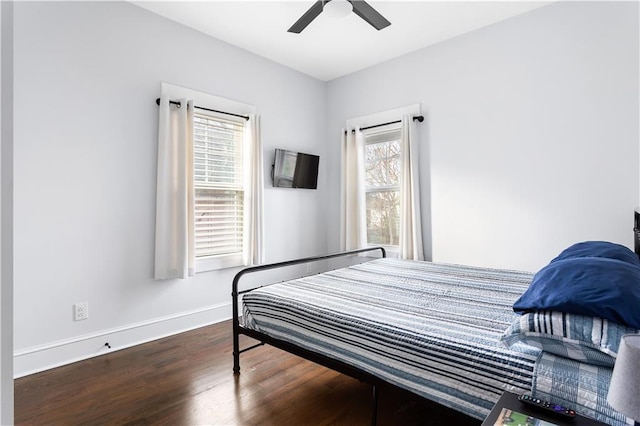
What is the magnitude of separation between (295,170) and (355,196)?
30.9 inches

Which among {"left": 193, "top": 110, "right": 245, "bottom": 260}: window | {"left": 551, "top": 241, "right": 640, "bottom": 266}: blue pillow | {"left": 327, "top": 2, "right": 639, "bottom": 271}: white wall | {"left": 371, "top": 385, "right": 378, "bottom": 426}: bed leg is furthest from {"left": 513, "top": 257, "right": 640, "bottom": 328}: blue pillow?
{"left": 193, "top": 110, "right": 245, "bottom": 260}: window

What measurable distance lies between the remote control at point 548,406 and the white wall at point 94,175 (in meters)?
2.79

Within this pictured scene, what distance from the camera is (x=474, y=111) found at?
10.7 feet

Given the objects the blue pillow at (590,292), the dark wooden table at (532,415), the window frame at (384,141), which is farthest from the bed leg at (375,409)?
the window frame at (384,141)

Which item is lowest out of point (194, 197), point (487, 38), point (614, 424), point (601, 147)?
point (614, 424)

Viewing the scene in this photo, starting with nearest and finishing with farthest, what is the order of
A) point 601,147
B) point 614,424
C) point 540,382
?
point 614,424
point 540,382
point 601,147

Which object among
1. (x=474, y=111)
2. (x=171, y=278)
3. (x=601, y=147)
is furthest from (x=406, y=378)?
(x=474, y=111)

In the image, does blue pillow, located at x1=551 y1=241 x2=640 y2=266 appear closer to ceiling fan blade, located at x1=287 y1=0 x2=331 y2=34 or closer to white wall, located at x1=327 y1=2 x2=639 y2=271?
white wall, located at x1=327 y1=2 x2=639 y2=271

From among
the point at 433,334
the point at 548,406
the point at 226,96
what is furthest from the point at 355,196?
the point at 548,406

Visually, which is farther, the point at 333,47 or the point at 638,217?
the point at 333,47

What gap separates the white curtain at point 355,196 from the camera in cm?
409

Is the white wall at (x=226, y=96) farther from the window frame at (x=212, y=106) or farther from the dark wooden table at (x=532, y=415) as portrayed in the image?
the dark wooden table at (x=532, y=415)

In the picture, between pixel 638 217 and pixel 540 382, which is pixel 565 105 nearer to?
pixel 638 217

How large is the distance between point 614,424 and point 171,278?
9.64ft
